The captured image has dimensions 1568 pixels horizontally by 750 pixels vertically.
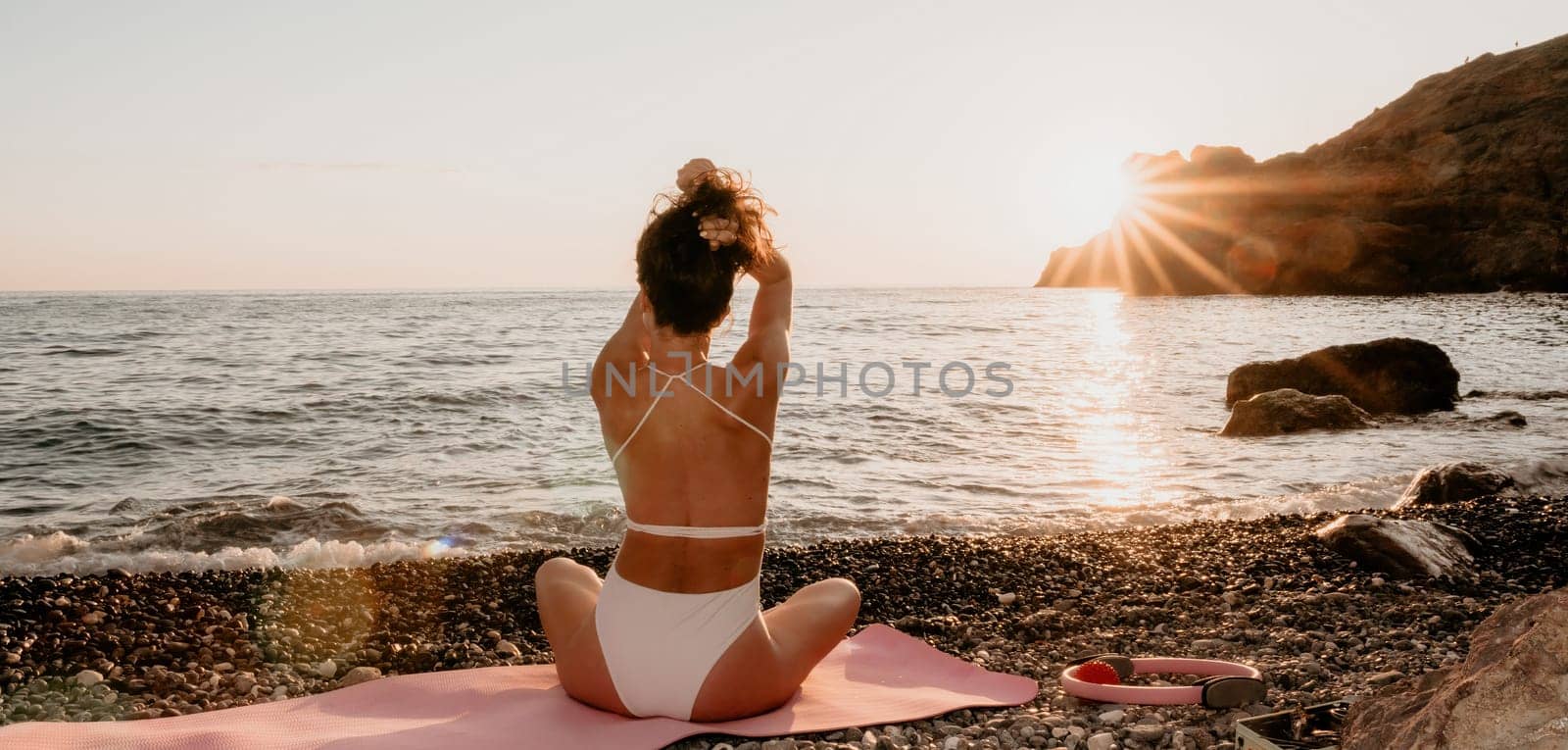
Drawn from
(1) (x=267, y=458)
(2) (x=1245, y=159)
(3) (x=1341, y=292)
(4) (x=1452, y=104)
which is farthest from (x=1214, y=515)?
(2) (x=1245, y=159)

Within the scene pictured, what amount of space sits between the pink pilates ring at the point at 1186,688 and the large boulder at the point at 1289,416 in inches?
438

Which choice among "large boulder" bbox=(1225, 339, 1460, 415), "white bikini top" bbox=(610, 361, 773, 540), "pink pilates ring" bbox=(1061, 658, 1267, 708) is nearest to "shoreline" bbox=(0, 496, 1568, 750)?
"pink pilates ring" bbox=(1061, 658, 1267, 708)

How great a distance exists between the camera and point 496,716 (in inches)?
151

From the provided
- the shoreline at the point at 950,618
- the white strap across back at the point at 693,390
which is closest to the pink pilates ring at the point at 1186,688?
the shoreline at the point at 950,618

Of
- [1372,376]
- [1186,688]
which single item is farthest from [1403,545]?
[1372,376]

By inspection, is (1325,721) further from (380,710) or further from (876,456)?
(876,456)

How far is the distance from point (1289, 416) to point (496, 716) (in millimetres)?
13687

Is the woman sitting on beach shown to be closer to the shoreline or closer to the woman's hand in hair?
the woman's hand in hair

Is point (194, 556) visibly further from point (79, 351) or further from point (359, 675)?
point (79, 351)

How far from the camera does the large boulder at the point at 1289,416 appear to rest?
1434cm

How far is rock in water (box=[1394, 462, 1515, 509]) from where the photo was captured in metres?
9.16

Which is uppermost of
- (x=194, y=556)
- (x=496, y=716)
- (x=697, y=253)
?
(x=697, y=253)

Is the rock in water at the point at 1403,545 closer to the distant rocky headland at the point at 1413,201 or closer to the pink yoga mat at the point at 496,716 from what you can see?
the pink yoga mat at the point at 496,716

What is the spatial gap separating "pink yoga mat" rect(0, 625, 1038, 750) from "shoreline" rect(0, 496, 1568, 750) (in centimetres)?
12
